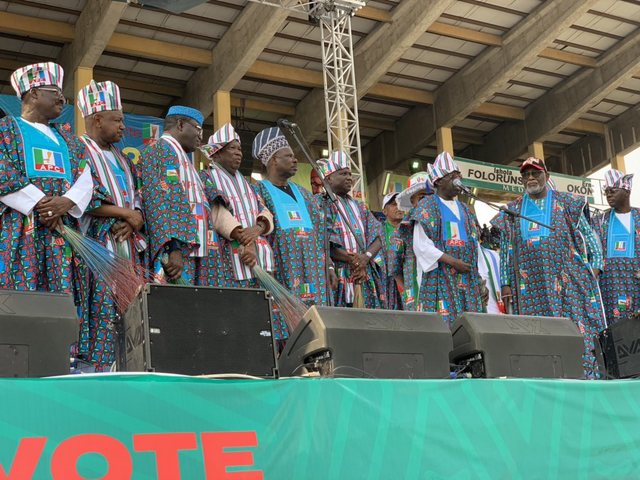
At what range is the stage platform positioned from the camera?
236cm

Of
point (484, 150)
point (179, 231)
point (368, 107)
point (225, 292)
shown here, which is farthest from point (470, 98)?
point (225, 292)

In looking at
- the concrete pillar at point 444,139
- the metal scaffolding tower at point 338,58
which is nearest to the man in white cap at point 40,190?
the metal scaffolding tower at point 338,58

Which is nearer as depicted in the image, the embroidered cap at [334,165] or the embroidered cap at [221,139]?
the embroidered cap at [221,139]

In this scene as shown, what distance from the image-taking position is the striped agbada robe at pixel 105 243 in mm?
3996

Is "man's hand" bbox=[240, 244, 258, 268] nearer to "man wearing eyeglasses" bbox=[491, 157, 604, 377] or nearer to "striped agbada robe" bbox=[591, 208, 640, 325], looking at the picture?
"man wearing eyeglasses" bbox=[491, 157, 604, 377]

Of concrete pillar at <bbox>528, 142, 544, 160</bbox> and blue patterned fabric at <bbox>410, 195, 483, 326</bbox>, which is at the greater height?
concrete pillar at <bbox>528, 142, 544, 160</bbox>

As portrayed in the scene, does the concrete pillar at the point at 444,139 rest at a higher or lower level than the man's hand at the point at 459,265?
higher

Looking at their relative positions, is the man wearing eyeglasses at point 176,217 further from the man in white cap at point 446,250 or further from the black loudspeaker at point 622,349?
the black loudspeaker at point 622,349

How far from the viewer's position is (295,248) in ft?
16.9

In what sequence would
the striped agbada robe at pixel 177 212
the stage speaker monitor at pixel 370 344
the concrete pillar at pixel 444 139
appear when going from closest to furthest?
the stage speaker monitor at pixel 370 344, the striped agbada robe at pixel 177 212, the concrete pillar at pixel 444 139

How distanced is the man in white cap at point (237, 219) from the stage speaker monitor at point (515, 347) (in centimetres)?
141

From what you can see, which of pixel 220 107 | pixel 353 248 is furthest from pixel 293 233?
pixel 220 107

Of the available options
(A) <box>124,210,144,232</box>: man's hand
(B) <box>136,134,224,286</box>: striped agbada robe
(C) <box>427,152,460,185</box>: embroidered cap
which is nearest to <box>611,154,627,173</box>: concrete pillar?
(C) <box>427,152,460,185</box>: embroidered cap

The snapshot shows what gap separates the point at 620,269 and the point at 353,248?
2102 mm
